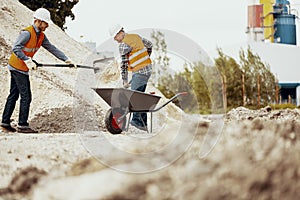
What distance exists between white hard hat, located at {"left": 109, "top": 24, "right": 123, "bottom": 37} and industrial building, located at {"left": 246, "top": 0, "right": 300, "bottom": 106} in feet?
63.0

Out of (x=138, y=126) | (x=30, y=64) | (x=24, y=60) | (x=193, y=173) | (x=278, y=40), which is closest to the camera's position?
(x=193, y=173)

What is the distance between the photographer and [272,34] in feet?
88.1

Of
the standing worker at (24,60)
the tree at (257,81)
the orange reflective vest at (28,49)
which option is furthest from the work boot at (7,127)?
the tree at (257,81)

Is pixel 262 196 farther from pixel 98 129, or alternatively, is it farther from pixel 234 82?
pixel 234 82

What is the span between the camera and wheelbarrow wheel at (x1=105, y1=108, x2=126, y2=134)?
6934 millimetres

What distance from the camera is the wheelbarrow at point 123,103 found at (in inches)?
258

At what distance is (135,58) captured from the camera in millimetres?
6938

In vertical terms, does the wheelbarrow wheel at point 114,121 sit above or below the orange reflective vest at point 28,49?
below

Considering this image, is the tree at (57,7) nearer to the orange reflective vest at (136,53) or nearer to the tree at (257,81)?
the tree at (257,81)

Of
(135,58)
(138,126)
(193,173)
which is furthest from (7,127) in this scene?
(193,173)

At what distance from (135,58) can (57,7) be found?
1130 centimetres

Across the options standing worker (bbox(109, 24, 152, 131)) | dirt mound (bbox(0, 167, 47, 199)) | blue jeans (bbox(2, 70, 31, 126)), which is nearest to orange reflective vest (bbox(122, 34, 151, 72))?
standing worker (bbox(109, 24, 152, 131))

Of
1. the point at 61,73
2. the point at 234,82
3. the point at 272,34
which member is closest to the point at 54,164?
the point at 61,73

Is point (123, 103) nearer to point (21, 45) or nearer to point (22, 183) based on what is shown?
point (21, 45)
